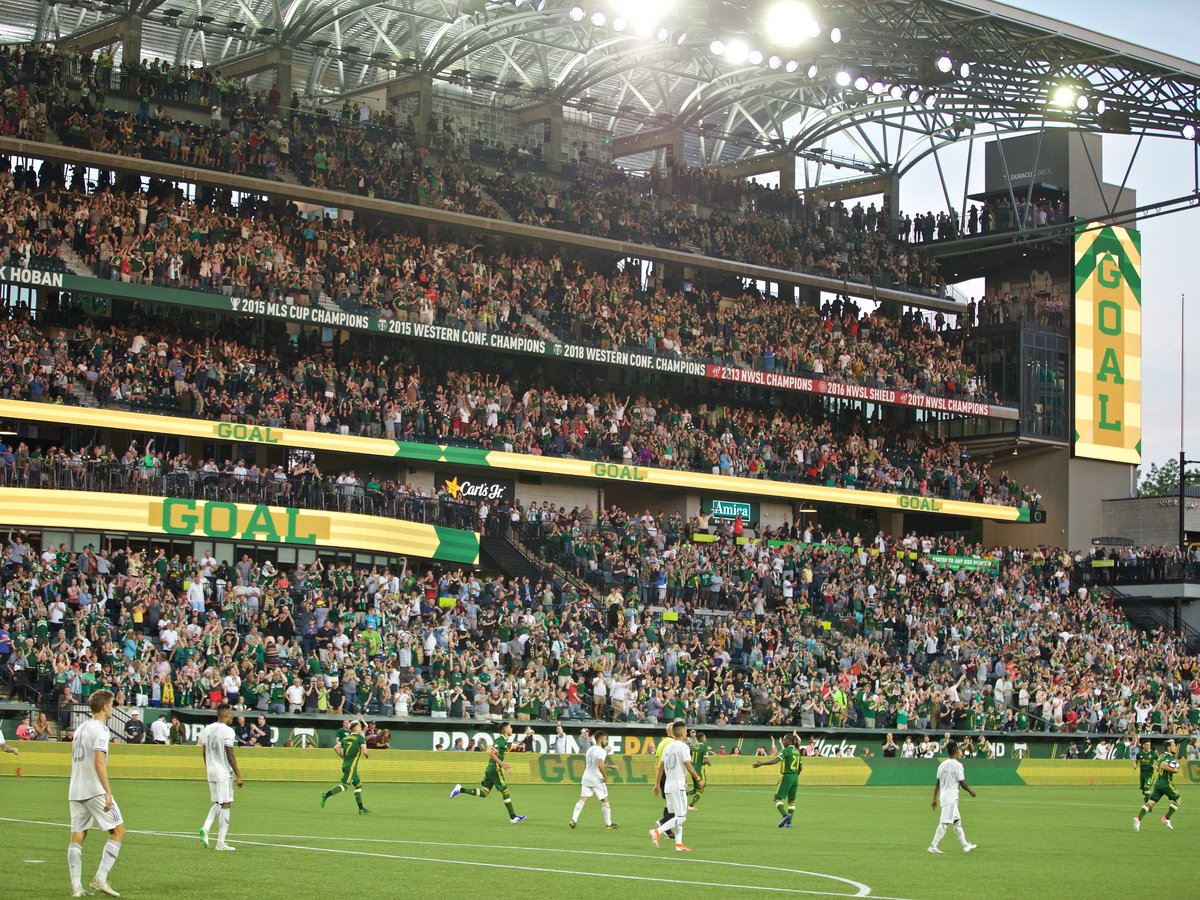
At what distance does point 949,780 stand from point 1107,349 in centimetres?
5316

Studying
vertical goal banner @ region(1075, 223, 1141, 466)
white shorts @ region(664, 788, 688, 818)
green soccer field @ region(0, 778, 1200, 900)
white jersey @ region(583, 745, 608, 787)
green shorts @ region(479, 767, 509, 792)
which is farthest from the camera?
vertical goal banner @ region(1075, 223, 1141, 466)

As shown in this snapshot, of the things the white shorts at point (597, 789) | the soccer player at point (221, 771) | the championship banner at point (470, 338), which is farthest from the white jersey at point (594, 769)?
the championship banner at point (470, 338)

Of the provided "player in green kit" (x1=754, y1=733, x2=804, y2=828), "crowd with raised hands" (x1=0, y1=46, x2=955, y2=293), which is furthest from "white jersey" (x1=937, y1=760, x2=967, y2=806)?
"crowd with raised hands" (x1=0, y1=46, x2=955, y2=293)

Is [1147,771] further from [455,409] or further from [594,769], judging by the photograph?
[455,409]

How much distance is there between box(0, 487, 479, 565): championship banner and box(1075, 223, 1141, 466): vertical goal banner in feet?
108

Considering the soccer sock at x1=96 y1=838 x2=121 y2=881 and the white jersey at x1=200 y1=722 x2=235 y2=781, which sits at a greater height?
the white jersey at x1=200 y1=722 x2=235 y2=781

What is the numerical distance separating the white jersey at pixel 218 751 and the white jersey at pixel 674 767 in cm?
542

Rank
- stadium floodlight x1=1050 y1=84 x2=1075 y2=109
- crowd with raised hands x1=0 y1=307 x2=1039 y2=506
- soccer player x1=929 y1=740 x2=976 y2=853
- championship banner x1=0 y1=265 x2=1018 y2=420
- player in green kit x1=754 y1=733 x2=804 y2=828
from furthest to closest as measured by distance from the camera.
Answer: stadium floodlight x1=1050 y1=84 x2=1075 y2=109 < championship banner x1=0 y1=265 x2=1018 y2=420 < crowd with raised hands x1=0 y1=307 x2=1039 y2=506 < player in green kit x1=754 y1=733 x2=804 y2=828 < soccer player x1=929 y1=740 x2=976 y2=853

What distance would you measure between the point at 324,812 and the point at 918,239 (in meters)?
50.1

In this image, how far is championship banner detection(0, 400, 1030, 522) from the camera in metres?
44.6

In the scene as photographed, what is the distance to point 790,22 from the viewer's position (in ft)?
167

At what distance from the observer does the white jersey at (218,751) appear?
1911cm

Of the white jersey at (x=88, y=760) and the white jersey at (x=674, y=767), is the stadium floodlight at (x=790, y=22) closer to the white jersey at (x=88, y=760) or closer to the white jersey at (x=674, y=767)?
the white jersey at (x=674, y=767)

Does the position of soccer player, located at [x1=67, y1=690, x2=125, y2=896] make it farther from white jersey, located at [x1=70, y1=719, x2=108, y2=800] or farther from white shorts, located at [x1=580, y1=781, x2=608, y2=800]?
white shorts, located at [x1=580, y1=781, x2=608, y2=800]
